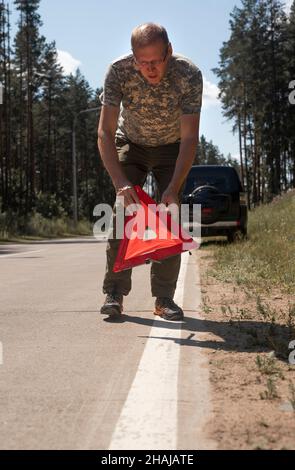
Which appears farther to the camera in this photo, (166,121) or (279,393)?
(166,121)

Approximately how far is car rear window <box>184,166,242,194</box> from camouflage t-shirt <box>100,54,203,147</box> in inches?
358

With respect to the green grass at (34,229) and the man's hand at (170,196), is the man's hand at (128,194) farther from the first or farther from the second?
the green grass at (34,229)

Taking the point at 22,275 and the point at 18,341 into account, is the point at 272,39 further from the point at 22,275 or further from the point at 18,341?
the point at 18,341

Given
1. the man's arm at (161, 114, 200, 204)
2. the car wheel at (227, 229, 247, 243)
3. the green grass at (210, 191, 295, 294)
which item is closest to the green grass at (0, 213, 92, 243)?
the car wheel at (227, 229, 247, 243)

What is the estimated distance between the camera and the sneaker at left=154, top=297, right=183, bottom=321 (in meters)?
5.02

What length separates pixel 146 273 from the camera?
30.2 feet

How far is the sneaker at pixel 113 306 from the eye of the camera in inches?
196

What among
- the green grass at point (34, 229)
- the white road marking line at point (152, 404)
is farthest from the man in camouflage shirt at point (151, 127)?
the green grass at point (34, 229)

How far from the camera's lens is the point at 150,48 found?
435 centimetres

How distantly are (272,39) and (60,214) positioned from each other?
918 inches

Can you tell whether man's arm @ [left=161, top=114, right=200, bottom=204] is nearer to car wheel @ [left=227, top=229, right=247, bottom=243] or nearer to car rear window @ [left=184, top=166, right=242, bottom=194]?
car wheel @ [left=227, top=229, right=247, bottom=243]
